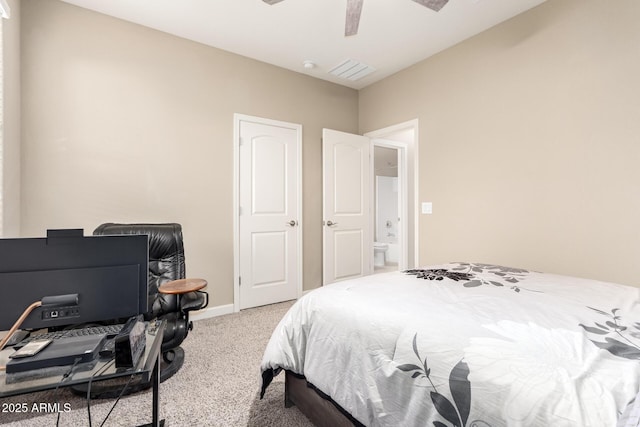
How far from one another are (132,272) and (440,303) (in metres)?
1.15

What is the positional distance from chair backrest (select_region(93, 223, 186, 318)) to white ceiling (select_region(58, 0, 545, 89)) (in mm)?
1884

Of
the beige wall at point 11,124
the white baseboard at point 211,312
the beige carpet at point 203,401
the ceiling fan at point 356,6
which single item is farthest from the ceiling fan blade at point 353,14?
the white baseboard at point 211,312

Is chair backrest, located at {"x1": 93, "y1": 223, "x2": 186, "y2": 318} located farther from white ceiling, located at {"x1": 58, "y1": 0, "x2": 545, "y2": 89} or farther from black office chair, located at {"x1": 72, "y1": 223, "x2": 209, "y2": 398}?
white ceiling, located at {"x1": 58, "y1": 0, "x2": 545, "y2": 89}

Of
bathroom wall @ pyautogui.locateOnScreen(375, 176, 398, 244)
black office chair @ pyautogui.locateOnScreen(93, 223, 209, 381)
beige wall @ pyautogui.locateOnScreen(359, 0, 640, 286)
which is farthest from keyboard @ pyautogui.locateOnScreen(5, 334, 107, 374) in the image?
bathroom wall @ pyautogui.locateOnScreen(375, 176, 398, 244)

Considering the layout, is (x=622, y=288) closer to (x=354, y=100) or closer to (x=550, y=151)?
(x=550, y=151)

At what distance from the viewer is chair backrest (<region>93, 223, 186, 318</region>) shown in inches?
83.9

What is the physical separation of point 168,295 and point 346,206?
243 centimetres

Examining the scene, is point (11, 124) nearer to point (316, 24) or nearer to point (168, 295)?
point (168, 295)

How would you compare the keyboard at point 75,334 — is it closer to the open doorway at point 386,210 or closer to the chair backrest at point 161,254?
the chair backrest at point 161,254

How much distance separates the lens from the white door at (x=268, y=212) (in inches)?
131

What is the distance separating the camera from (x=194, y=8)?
2533 millimetres

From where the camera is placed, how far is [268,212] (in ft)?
11.4

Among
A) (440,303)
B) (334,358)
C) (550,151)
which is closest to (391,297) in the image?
(440,303)

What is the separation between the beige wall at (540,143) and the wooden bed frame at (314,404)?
2185 mm
